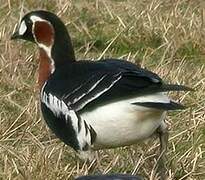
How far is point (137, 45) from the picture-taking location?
8570 mm

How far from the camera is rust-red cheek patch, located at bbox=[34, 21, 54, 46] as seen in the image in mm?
6137

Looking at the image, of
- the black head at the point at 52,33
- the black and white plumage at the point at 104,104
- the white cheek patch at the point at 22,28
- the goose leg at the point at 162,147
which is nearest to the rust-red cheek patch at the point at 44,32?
the black head at the point at 52,33

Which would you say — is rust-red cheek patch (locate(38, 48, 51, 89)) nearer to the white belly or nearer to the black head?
the black head

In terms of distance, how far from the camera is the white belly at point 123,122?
5348mm

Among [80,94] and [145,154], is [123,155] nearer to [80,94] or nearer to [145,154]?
[145,154]

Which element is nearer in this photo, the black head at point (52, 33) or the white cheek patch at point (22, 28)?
the black head at point (52, 33)

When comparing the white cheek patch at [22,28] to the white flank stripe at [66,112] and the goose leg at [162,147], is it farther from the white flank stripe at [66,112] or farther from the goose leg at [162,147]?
the goose leg at [162,147]

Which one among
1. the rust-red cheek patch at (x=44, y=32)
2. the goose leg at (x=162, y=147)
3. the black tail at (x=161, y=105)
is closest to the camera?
the black tail at (x=161, y=105)

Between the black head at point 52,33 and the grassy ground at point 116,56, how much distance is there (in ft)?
1.80

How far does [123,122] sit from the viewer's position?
5.35m

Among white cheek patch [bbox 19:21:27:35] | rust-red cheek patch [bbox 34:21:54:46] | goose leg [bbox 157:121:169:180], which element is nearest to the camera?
goose leg [bbox 157:121:169:180]

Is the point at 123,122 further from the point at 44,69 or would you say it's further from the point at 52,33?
the point at 52,33

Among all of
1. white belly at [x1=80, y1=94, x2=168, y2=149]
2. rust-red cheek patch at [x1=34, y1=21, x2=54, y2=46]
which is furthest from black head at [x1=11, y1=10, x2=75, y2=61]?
white belly at [x1=80, y1=94, x2=168, y2=149]

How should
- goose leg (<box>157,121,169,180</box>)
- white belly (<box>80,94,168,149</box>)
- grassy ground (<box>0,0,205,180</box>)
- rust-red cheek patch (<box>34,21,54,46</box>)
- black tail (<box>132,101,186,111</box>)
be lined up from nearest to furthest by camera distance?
black tail (<box>132,101,186,111</box>), white belly (<box>80,94,168,149</box>), goose leg (<box>157,121,169,180</box>), grassy ground (<box>0,0,205,180</box>), rust-red cheek patch (<box>34,21,54,46</box>)
